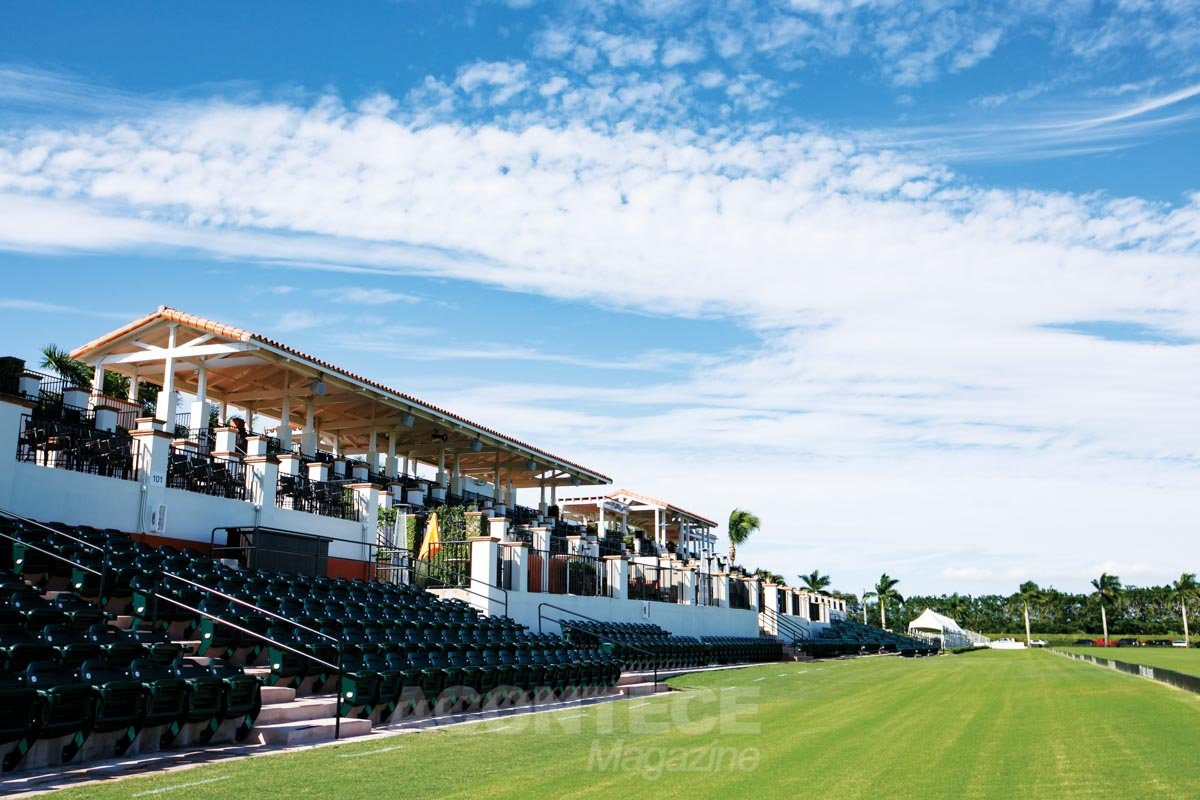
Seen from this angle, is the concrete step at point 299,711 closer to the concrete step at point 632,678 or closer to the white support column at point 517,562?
the concrete step at point 632,678

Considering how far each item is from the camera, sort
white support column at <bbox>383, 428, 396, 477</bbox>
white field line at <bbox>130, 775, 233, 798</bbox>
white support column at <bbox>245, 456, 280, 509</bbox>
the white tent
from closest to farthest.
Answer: white field line at <bbox>130, 775, 233, 798</bbox>, white support column at <bbox>245, 456, 280, 509</bbox>, white support column at <bbox>383, 428, 396, 477</bbox>, the white tent

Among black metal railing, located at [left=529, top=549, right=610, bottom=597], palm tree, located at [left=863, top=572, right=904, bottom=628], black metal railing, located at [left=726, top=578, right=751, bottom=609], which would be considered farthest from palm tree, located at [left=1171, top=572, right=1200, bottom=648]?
black metal railing, located at [left=529, top=549, right=610, bottom=597]

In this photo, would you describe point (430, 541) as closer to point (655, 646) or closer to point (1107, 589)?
point (655, 646)

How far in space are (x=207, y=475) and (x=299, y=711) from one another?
8651mm

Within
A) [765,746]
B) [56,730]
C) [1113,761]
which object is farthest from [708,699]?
[56,730]

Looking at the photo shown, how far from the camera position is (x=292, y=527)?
20.7 metres

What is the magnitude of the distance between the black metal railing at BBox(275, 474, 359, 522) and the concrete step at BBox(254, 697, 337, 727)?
354 inches

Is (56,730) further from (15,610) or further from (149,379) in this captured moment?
(149,379)

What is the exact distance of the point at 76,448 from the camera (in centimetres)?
1698

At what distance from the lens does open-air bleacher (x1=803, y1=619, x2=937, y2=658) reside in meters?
44.8

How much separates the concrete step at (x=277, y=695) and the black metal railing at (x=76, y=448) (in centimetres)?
650

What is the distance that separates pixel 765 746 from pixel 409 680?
5.09 m

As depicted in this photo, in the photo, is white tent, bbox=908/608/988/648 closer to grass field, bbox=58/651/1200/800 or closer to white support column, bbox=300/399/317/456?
white support column, bbox=300/399/317/456

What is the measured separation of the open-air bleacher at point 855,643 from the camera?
44.8 m
